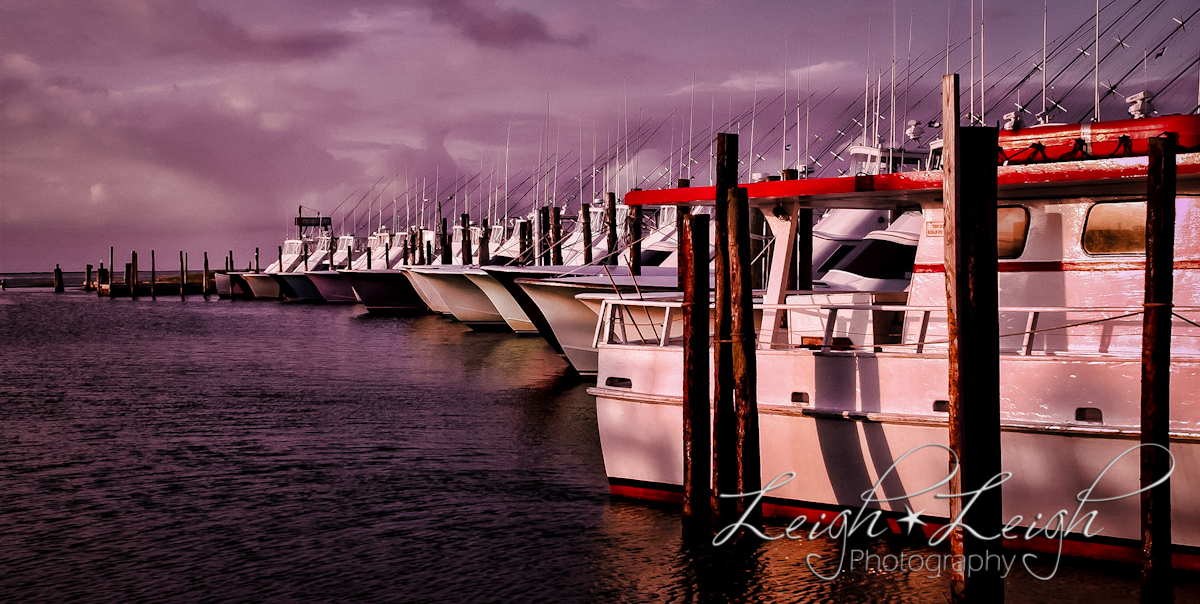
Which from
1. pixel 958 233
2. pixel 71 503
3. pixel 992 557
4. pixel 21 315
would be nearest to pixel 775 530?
pixel 992 557

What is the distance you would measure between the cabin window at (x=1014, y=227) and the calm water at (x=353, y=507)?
3.18 meters

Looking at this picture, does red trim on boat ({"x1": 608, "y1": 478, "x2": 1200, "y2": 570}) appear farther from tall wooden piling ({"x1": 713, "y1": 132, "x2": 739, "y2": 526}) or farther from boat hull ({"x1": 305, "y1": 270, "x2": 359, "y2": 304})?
boat hull ({"x1": 305, "y1": 270, "x2": 359, "y2": 304})

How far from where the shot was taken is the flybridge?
9141 mm

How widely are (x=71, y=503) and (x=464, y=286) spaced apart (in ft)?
97.7

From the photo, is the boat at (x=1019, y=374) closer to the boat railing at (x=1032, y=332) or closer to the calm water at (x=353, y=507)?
the boat railing at (x=1032, y=332)

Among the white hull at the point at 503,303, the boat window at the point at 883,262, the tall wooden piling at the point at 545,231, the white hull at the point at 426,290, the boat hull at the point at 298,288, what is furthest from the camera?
the boat hull at the point at 298,288

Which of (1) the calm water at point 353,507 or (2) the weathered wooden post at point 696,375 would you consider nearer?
(1) the calm water at point 353,507

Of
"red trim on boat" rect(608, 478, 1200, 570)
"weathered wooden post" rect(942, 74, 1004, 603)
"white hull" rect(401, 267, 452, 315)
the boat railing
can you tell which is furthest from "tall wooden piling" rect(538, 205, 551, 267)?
"weathered wooden post" rect(942, 74, 1004, 603)

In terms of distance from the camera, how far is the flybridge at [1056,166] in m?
9.14

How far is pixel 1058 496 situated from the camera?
30.2ft

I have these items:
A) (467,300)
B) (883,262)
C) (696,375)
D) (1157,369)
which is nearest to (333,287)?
(467,300)

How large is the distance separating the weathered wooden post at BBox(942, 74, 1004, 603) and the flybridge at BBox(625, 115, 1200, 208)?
2.15 meters

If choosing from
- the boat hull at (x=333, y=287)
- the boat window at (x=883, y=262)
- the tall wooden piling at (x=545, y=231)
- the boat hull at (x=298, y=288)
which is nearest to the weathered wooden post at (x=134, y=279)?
the boat hull at (x=298, y=288)

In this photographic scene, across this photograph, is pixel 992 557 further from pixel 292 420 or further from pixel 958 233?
pixel 292 420
